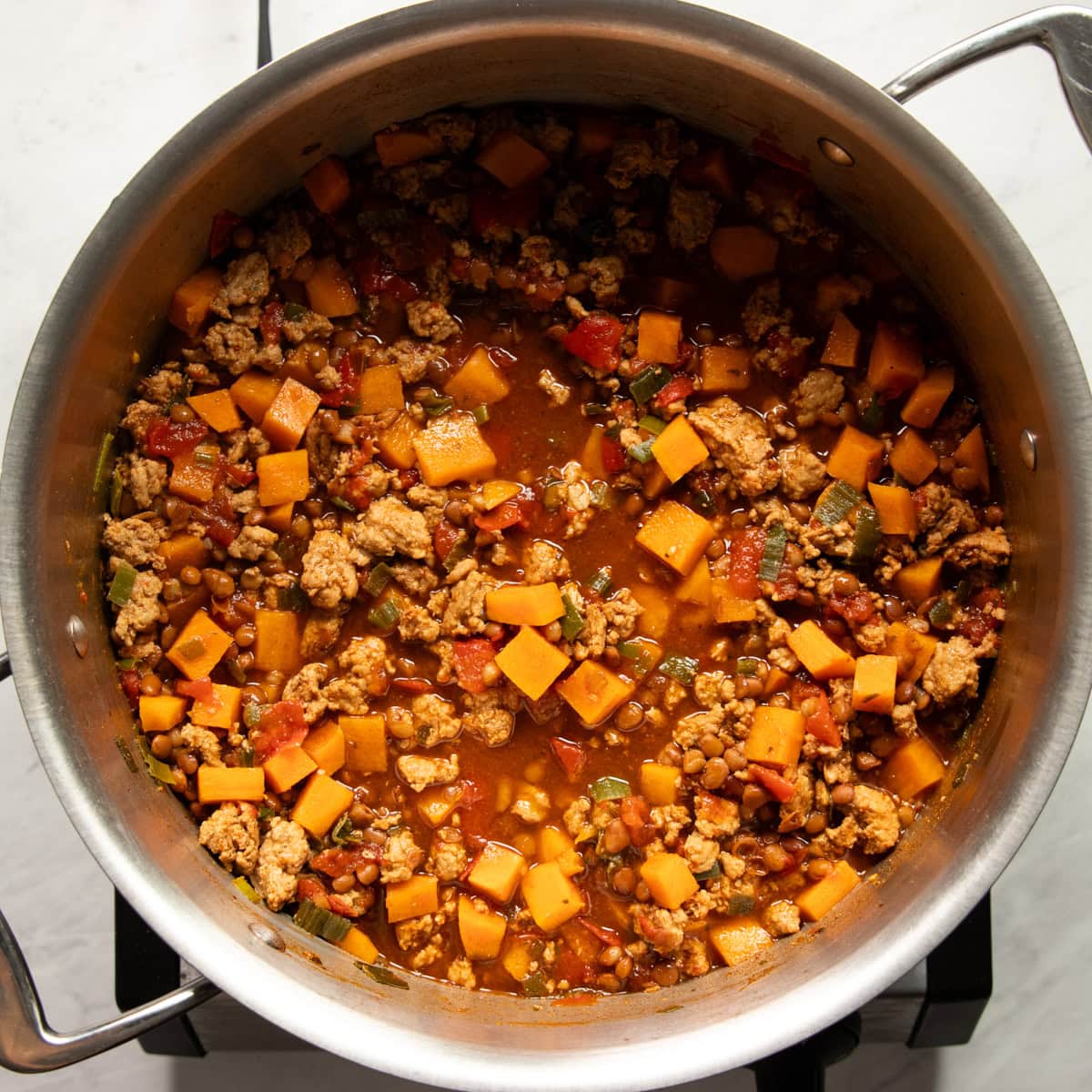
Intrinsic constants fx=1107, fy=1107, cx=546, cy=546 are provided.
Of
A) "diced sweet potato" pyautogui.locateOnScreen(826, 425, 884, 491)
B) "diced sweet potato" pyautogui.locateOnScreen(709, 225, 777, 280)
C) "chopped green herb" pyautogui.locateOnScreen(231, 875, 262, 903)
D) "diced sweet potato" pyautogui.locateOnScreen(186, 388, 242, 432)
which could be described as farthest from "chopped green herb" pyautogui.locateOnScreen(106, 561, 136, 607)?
"diced sweet potato" pyautogui.locateOnScreen(826, 425, 884, 491)

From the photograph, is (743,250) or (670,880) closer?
(670,880)

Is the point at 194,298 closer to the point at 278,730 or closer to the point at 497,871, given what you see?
the point at 278,730

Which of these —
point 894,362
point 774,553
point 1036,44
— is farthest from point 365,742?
point 1036,44

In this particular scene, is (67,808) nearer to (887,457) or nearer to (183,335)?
(183,335)

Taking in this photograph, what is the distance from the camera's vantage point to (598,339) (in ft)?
11.1

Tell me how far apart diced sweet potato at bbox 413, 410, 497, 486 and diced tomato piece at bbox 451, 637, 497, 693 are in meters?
0.51

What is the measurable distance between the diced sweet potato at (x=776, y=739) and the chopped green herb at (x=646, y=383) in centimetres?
102

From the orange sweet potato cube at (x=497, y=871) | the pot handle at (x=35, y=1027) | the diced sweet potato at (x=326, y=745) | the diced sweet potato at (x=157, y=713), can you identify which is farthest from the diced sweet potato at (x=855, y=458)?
the pot handle at (x=35, y=1027)

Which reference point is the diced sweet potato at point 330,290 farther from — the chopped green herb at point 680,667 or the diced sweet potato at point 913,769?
the diced sweet potato at point 913,769

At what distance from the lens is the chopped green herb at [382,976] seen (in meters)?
3.35

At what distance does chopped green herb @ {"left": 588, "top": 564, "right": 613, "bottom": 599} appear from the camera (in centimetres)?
339

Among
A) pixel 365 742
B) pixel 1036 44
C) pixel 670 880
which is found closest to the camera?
pixel 1036 44

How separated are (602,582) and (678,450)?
0.47m

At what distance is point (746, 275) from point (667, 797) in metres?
1.63
